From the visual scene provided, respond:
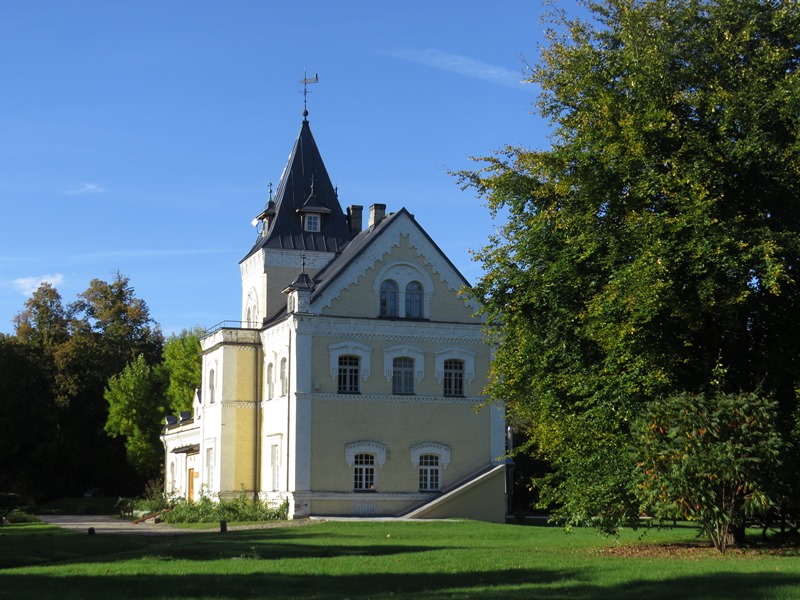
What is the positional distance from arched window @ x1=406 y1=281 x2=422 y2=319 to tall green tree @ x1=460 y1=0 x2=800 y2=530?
62.6ft

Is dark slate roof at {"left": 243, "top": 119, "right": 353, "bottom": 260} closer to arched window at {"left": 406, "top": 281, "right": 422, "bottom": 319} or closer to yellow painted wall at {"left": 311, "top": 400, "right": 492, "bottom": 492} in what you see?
arched window at {"left": 406, "top": 281, "right": 422, "bottom": 319}

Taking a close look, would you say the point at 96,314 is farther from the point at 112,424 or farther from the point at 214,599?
the point at 214,599

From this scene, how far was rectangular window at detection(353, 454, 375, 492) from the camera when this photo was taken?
41.7m

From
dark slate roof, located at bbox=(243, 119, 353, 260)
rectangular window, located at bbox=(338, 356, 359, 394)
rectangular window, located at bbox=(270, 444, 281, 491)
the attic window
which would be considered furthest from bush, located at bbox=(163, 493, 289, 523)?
the attic window

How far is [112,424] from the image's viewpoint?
6366cm

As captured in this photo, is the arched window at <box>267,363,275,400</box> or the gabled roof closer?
the gabled roof

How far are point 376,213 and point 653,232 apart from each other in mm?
26231

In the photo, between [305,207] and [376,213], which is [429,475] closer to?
[376,213]

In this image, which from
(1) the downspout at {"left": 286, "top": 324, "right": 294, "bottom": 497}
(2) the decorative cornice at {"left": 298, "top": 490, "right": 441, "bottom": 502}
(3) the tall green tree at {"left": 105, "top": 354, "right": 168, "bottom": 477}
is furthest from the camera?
(3) the tall green tree at {"left": 105, "top": 354, "right": 168, "bottom": 477}

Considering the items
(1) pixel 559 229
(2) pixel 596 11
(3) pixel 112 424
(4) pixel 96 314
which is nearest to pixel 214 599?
(1) pixel 559 229

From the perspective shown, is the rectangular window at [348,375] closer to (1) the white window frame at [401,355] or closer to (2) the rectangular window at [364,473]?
(1) the white window frame at [401,355]

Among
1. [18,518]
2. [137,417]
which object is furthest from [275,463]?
[137,417]

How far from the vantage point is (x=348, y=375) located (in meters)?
42.1

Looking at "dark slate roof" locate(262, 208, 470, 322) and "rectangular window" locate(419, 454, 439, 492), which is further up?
"dark slate roof" locate(262, 208, 470, 322)
